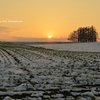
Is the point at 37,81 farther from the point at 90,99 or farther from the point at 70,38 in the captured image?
the point at 70,38

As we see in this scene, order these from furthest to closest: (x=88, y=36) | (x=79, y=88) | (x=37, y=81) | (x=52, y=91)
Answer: (x=88, y=36) < (x=37, y=81) < (x=79, y=88) < (x=52, y=91)

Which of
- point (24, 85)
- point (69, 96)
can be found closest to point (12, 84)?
point (24, 85)

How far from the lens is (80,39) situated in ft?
296

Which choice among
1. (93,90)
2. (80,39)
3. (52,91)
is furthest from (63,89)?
(80,39)

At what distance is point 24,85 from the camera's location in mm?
5824

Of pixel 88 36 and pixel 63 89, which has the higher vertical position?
pixel 88 36

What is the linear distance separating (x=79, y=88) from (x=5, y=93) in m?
2.98

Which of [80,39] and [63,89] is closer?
[63,89]

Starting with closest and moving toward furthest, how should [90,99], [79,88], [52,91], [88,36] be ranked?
[90,99]
[52,91]
[79,88]
[88,36]

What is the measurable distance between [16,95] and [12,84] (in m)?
1.23

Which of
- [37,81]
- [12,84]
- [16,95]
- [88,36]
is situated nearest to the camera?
[16,95]

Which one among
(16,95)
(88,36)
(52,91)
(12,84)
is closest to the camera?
(16,95)

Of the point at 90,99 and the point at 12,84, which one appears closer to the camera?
the point at 90,99

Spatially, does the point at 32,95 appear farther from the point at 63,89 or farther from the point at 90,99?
the point at 90,99
